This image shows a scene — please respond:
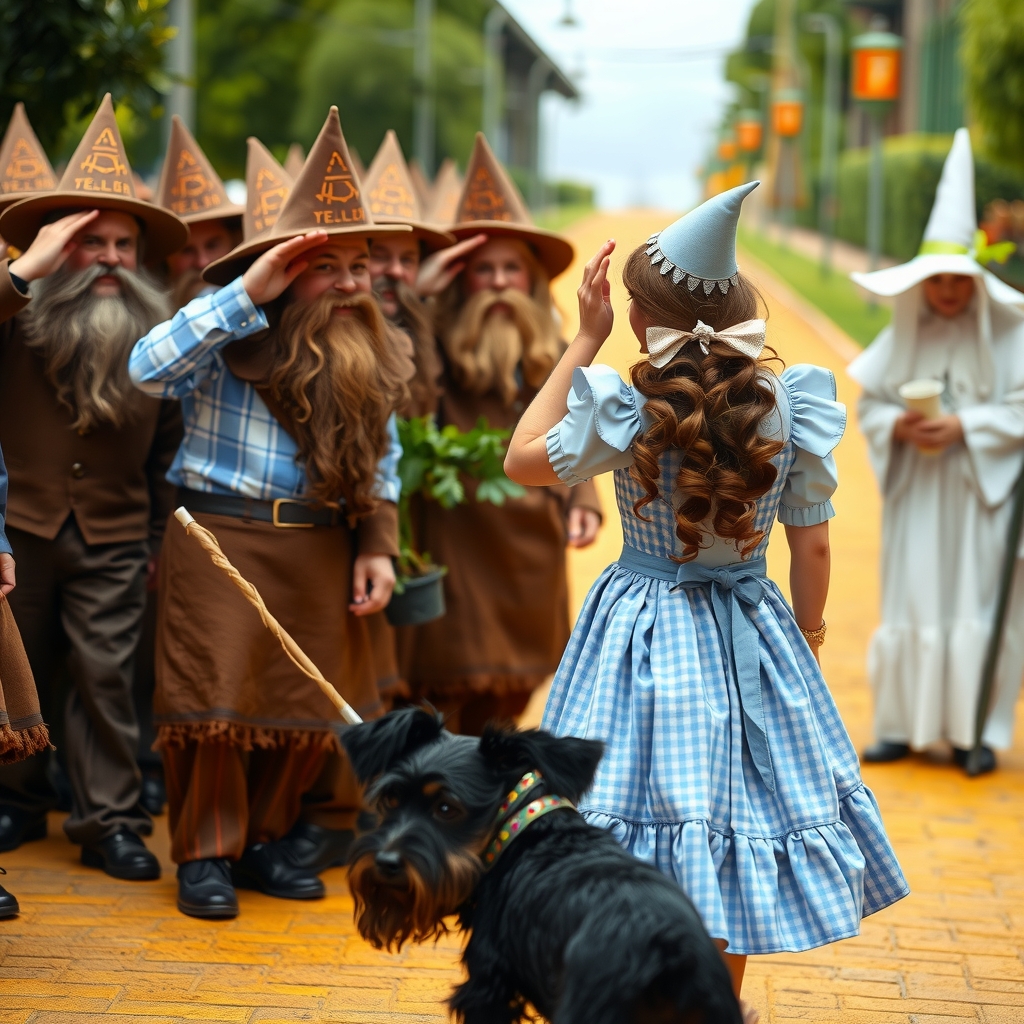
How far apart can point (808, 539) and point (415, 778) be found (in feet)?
4.05

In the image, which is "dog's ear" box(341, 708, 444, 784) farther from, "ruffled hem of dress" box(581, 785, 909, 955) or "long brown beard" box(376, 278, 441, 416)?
"long brown beard" box(376, 278, 441, 416)

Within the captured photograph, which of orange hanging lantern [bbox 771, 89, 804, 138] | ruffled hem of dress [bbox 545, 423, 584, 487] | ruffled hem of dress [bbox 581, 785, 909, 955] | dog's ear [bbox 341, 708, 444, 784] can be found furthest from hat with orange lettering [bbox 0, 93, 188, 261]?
orange hanging lantern [bbox 771, 89, 804, 138]

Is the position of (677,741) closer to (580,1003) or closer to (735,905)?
(735,905)

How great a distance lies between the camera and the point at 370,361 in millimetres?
4410

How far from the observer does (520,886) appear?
251cm

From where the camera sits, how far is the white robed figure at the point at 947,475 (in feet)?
19.4

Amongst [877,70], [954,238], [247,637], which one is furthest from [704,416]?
[877,70]

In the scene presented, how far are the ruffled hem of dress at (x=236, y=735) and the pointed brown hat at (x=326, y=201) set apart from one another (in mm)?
1478

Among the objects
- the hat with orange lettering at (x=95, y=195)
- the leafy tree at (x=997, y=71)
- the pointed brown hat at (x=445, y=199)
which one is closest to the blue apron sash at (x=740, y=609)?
the hat with orange lettering at (x=95, y=195)

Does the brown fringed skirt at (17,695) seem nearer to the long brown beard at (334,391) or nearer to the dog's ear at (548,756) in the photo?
the long brown beard at (334,391)

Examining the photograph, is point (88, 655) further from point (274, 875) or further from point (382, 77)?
point (382, 77)

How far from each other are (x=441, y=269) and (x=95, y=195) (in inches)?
Answer: 57.8

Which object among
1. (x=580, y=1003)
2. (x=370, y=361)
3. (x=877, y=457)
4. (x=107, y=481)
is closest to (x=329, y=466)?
(x=370, y=361)

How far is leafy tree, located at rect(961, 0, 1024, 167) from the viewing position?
33.1ft
